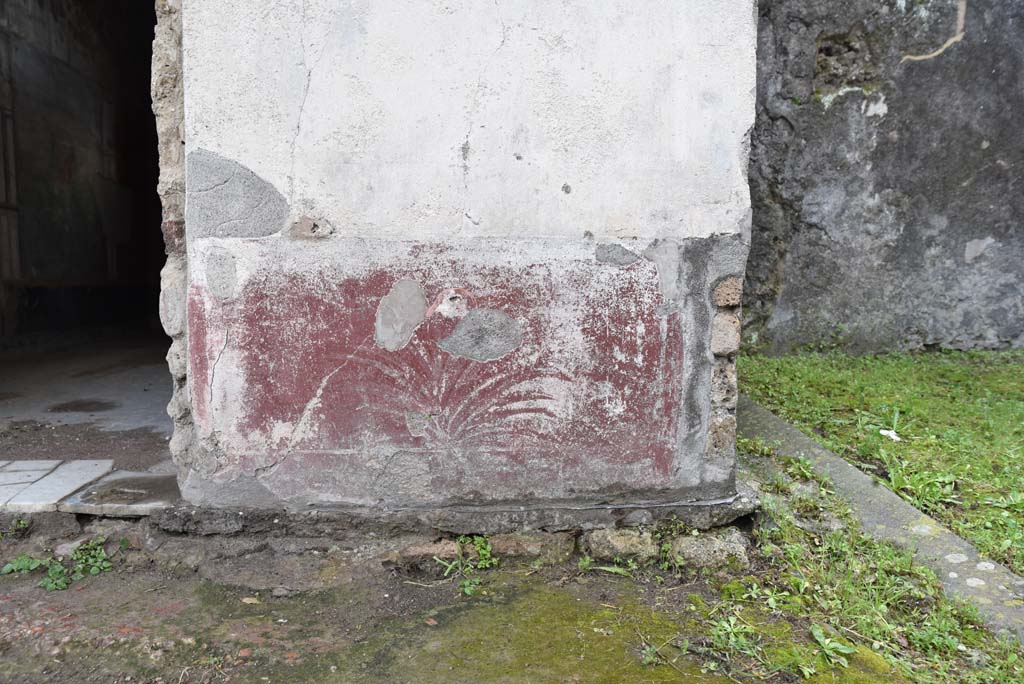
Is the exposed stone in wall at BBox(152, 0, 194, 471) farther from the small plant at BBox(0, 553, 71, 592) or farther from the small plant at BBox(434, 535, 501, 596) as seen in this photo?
the small plant at BBox(434, 535, 501, 596)

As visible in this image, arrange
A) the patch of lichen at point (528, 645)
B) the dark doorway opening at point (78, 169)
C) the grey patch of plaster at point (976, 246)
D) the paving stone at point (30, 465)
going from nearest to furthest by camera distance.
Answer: the patch of lichen at point (528, 645) → the paving stone at point (30, 465) → the grey patch of plaster at point (976, 246) → the dark doorway opening at point (78, 169)

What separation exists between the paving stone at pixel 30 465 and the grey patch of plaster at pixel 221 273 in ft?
3.45

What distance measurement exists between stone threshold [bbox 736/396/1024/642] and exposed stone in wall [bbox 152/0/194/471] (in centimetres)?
207

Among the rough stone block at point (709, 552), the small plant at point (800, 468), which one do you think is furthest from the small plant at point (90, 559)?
the small plant at point (800, 468)

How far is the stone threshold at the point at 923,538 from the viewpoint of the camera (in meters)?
1.84

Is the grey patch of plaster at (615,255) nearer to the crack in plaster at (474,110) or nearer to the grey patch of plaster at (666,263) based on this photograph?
the grey patch of plaster at (666,263)

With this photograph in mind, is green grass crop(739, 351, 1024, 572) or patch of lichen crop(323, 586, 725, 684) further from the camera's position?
green grass crop(739, 351, 1024, 572)

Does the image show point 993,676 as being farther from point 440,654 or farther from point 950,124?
point 950,124

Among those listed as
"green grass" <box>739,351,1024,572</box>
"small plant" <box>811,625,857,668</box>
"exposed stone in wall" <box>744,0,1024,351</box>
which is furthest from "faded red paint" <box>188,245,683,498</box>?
"exposed stone in wall" <box>744,0,1024,351</box>

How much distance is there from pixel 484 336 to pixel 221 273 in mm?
762

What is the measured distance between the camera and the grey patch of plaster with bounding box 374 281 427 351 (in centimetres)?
197

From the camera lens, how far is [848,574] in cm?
197

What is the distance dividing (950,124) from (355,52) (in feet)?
14.0

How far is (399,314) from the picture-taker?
198 centimetres
